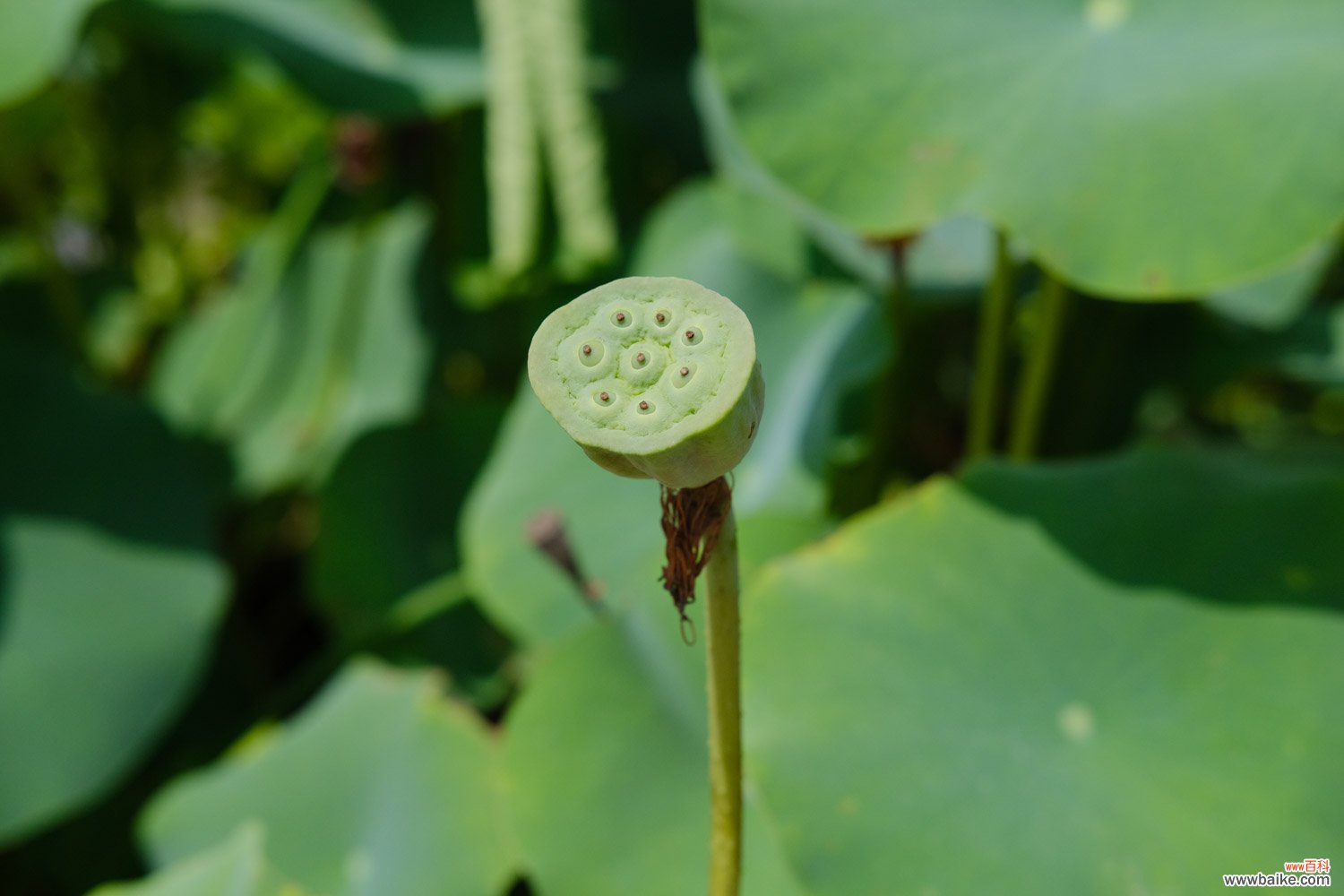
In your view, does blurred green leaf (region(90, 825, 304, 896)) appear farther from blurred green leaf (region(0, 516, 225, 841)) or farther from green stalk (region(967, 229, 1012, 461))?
green stalk (region(967, 229, 1012, 461))

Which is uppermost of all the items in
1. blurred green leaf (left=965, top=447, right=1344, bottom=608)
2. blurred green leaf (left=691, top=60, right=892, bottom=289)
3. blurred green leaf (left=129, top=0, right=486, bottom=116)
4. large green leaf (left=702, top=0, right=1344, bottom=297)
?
large green leaf (left=702, top=0, right=1344, bottom=297)

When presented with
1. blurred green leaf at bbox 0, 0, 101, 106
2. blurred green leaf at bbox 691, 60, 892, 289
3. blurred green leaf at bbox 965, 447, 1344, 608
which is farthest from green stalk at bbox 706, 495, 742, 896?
blurred green leaf at bbox 0, 0, 101, 106

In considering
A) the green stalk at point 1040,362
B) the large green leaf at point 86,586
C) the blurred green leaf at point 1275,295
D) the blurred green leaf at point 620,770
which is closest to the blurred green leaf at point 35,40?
the large green leaf at point 86,586

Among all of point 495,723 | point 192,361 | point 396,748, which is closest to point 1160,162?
point 396,748

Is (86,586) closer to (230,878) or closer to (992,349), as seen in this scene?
(230,878)

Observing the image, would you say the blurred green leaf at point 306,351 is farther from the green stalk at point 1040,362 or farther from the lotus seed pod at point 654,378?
the lotus seed pod at point 654,378

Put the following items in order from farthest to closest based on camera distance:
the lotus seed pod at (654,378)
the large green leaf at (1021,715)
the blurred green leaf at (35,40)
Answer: the blurred green leaf at (35,40) < the large green leaf at (1021,715) < the lotus seed pod at (654,378)
